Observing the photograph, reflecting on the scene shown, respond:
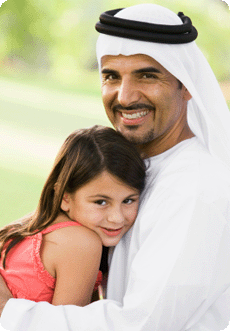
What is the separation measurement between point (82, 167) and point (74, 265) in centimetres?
38

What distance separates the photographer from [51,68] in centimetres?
1941

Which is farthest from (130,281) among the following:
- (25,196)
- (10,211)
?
(25,196)

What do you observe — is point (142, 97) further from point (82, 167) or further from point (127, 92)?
point (82, 167)

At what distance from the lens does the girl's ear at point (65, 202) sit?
1991mm

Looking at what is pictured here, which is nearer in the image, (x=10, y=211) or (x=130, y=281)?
(x=130, y=281)

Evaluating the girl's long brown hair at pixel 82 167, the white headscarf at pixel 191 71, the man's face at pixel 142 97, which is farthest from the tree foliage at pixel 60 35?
the girl's long brown hair at pixel 82 167

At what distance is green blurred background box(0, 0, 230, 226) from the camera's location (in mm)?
12336

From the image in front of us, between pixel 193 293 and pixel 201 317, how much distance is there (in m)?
0.24

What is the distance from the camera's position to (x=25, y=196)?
27.9 ft

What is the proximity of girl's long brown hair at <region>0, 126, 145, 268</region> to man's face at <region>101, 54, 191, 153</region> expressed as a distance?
0.13 m

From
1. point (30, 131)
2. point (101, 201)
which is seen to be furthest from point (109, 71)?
point (30, 131)

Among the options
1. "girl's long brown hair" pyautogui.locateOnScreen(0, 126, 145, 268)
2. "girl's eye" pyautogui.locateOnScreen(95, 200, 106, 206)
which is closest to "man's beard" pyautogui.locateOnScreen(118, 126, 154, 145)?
"girl's long brown hair" pyautogui.locateOnScreen(0, 126, 145, 268)

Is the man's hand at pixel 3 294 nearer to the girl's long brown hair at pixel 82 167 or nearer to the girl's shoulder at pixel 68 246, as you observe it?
the girl's long brown hair at pixel 82 167

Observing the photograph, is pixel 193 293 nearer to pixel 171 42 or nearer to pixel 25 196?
pixel 171 42
